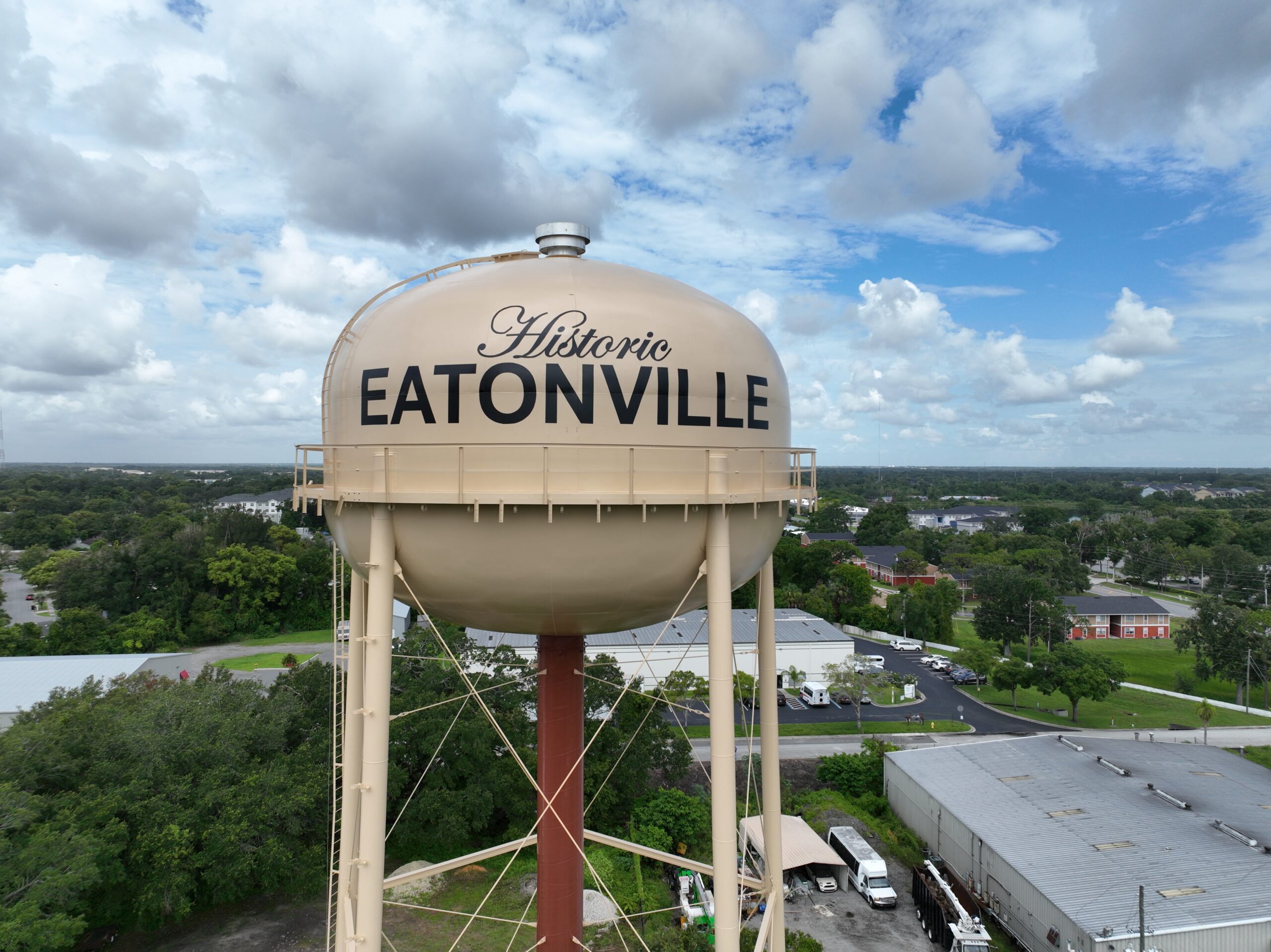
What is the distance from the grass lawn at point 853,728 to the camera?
30.7 m

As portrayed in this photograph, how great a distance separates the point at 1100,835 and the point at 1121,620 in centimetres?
3865

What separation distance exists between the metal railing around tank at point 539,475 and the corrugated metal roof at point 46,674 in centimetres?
2414

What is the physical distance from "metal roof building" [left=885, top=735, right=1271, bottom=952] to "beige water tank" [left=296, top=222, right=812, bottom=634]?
14326mm

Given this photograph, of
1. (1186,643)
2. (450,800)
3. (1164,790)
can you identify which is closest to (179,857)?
(450,800)

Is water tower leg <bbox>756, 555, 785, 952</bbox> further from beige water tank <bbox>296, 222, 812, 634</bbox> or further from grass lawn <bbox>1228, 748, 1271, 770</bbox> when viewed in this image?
grass lawn <bbox>1228, 748, 1271, 770</bbox>

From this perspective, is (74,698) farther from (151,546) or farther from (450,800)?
(151,546)

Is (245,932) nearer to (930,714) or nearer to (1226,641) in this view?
(930,714)

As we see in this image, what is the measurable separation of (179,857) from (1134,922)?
20.4m

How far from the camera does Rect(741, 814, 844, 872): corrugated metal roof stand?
1900 centimetres

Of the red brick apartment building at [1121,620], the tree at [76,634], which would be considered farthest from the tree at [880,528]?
the tree at [76,634]

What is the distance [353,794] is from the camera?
27.9ft

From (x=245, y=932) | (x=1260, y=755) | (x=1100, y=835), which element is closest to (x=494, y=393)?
(x=245, y=932)

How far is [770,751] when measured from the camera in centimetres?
992

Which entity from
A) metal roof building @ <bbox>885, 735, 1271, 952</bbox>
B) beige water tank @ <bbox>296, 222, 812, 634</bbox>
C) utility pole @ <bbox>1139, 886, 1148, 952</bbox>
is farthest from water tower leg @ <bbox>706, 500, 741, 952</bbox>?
metal roof building @ <bbox>885, 735, 1271, 952</bbox>
